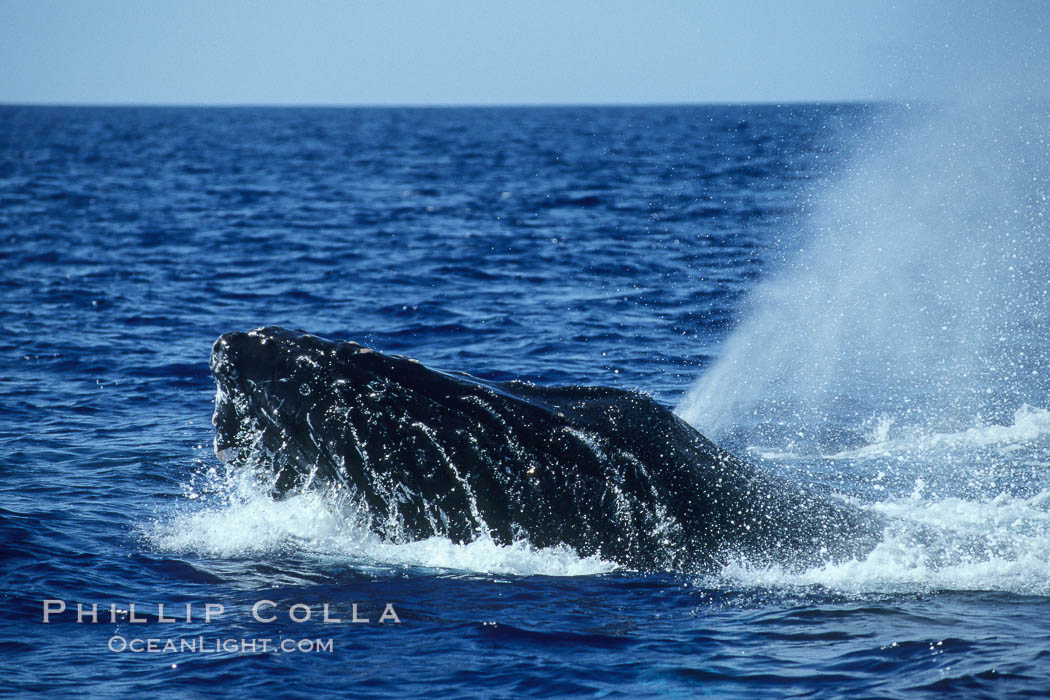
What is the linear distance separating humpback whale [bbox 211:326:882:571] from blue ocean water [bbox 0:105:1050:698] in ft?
0.87

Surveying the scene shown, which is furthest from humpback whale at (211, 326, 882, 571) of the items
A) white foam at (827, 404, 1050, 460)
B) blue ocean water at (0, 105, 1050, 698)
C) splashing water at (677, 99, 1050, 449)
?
splashing water at (677, 99, 1050, 449)

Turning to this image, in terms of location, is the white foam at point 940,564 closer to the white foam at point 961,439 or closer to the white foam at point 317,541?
the white foam at point 317,541

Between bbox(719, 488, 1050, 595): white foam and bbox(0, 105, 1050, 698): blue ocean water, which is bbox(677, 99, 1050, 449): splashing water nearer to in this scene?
bbox(0, 105, 1050, 698): blue ocean water

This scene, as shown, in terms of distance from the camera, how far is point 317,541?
9.77 m

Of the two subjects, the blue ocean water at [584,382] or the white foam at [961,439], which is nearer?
the blue ocean water at [584,382]

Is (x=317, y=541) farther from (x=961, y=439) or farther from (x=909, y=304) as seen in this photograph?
(x=909, y=304)

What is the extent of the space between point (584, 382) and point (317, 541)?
20.3 feet

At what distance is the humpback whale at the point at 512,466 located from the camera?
884cm

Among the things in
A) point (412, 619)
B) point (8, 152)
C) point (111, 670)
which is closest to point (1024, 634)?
point (412, 619)

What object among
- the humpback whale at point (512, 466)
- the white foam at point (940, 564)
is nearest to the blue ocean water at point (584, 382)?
the white foam at point (940, 564)

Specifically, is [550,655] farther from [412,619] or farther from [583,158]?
[583,158]

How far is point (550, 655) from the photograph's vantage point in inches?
300

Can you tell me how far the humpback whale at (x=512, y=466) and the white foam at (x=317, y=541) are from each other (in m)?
0.14

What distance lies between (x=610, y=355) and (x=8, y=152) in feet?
231
